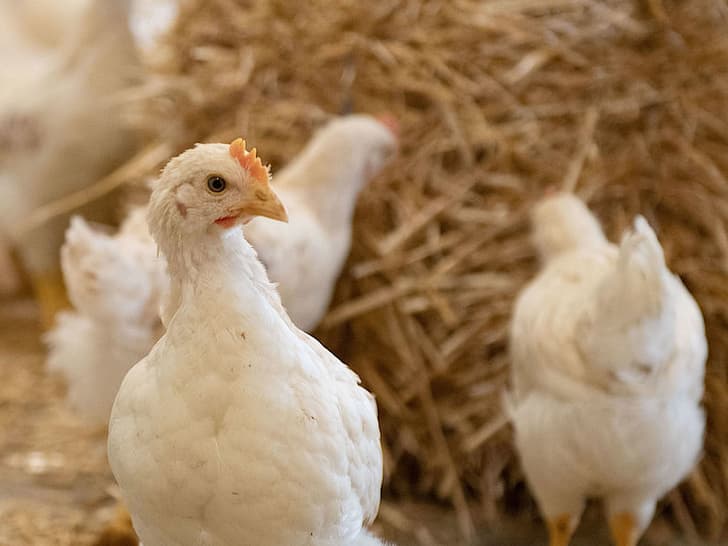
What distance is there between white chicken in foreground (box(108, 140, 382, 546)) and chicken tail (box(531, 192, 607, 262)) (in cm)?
89

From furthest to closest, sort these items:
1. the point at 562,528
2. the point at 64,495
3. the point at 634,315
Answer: the point at 64,495 → the point at 562,528 → the point at 634,315

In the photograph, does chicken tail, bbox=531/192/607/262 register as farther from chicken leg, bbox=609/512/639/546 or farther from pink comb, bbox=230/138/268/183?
pink comb, bbox=230/138/268/183

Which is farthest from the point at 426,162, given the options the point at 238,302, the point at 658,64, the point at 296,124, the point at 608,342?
the point at 238,302

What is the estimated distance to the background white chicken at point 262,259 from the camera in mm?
1474

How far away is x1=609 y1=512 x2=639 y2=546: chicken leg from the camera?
160 cm

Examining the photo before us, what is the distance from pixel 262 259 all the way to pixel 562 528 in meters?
0.70

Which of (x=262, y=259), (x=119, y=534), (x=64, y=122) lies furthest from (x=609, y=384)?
(x=64, y=122)

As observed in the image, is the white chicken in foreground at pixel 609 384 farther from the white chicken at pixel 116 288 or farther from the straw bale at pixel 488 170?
the white chicken at pixel 116 288

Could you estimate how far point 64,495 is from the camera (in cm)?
187

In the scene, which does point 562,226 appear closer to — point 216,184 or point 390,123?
point 390,123

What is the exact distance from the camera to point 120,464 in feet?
3.18

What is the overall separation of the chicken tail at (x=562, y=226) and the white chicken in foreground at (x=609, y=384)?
0.23 feet

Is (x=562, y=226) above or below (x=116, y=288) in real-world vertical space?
below

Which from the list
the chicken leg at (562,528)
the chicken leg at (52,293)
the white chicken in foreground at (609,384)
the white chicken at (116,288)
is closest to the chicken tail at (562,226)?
the white chicken in foreground at (609,384)
